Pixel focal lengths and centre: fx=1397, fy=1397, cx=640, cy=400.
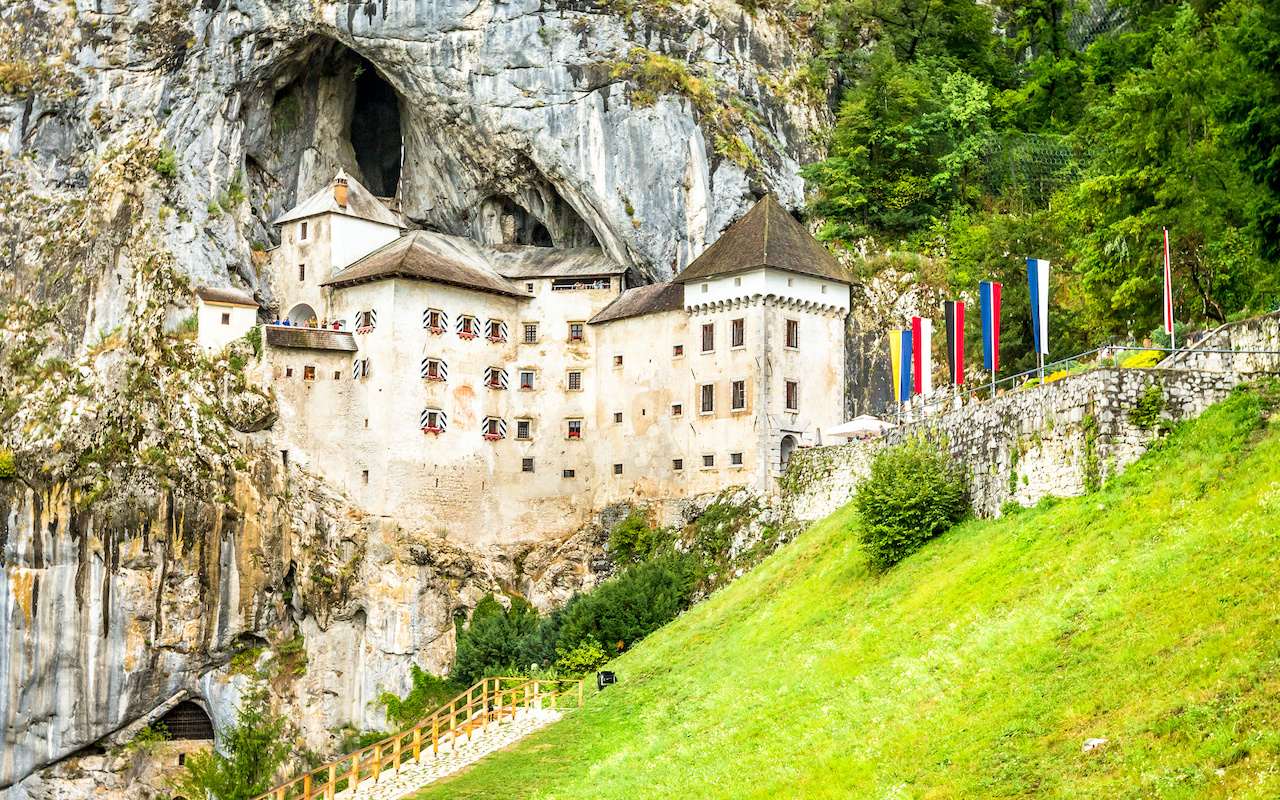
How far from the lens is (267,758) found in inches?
2362

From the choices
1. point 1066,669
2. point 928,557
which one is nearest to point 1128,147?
point 928,557

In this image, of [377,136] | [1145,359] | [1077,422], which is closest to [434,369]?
[377,136]

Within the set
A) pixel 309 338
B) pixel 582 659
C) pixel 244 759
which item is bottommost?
pixel 244 759

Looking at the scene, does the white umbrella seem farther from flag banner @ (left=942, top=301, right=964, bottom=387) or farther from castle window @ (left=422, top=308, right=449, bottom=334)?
castle window @ (left=422, top=308, right=449, bottom=334)

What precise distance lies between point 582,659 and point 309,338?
21486mm

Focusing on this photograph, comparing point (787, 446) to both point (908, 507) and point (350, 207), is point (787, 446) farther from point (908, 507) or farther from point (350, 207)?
point (908, 507)

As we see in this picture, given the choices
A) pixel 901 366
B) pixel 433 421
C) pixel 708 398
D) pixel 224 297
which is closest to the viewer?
pixel 901 366

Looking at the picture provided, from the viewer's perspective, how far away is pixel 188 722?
63406 mm

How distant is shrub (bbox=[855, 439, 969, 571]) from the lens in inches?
1268

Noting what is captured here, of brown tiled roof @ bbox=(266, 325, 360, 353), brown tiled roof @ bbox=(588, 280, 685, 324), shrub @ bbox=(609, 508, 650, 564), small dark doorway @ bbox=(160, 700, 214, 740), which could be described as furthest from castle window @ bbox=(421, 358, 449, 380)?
small dark doorway @ bbox=(160, 700, 214, 740)

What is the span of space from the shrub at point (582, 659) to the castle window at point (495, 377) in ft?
53.8

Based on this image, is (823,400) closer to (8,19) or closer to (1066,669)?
(1066,669)

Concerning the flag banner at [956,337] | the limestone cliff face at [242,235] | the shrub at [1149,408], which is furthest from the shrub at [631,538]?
the shrub at [1149,408]

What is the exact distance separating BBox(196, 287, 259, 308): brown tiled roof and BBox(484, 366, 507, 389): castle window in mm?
11331
